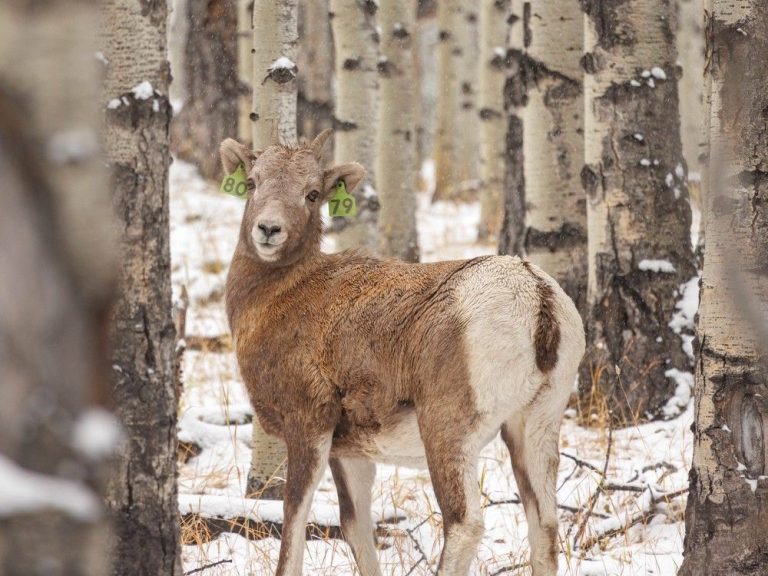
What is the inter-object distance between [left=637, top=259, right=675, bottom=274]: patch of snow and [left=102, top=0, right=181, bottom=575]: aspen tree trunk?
14.1ft

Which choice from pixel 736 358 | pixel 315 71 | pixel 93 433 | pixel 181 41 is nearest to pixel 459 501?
pixel 736 358

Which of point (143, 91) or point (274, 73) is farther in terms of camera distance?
point (274, 73)

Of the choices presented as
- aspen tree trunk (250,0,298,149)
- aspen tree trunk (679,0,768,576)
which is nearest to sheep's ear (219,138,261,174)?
aspen tree trunk (250,0,298,149)

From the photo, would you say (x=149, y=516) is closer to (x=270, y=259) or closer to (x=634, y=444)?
(x=270, y=259)

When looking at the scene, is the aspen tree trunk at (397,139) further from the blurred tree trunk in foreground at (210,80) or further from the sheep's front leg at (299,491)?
the blurred tree trunk in foreground at (210,80)

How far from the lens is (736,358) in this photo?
396cm

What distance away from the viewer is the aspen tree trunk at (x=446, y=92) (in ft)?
60.0

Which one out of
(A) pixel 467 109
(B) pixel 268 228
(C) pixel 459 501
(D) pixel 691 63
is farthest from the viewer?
(D) pixel 691 63

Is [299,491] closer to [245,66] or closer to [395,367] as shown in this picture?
[395,367]

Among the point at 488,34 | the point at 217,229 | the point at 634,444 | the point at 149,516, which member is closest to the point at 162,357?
the point at 149,516

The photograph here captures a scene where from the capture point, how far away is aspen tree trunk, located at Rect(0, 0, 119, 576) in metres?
1.36

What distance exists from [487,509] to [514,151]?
20.1ft

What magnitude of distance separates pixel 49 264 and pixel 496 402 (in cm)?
309

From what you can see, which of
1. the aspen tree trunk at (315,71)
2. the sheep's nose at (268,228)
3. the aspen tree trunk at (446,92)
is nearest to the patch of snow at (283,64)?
the sheep's nose at (268,228)
